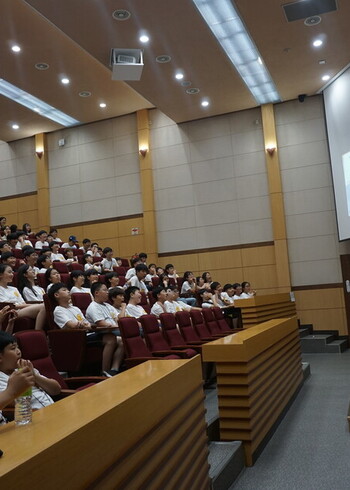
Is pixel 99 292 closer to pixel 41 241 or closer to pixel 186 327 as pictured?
pixel 186 327

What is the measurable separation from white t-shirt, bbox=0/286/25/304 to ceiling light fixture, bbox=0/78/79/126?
18.3ft

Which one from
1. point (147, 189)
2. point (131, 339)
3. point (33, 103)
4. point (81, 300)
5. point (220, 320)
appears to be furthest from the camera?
point (147, 189)

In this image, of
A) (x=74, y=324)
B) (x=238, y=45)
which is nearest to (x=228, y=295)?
(x=238, y=45)


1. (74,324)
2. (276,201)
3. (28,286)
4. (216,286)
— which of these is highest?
(276,201)

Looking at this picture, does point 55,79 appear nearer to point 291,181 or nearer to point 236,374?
point 291,181

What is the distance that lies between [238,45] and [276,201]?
3.17 meters

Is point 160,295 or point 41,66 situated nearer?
point 160,295

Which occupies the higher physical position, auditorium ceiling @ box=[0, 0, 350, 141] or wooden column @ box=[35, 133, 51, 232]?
auditorium ceiling @ box=[0, 0, 350, 141]

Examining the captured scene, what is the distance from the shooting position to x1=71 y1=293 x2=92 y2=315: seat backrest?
4645 mm

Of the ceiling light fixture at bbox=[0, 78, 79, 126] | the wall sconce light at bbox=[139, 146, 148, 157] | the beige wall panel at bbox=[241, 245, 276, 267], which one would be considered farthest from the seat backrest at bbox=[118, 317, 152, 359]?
the wall sconce light at bbox=[139, 146, 148, 157]

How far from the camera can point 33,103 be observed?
9641 mm

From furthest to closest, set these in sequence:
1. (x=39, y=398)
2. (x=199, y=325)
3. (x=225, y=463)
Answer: (x=199, y=325), (x=225, y=463), (x=39, y=398)

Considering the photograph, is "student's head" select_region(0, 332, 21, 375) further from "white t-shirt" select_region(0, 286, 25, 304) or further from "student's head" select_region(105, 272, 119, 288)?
"student's head" select_region(105, 272, 119, 288)

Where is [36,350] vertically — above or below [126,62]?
below
